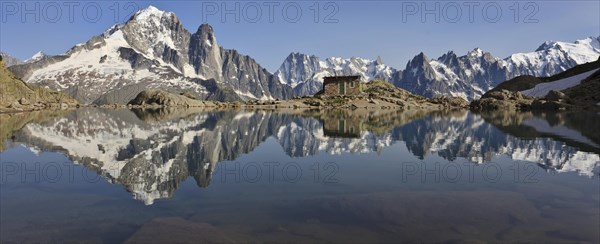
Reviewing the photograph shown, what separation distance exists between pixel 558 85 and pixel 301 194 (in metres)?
191

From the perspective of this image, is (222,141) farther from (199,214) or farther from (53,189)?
(199,214)

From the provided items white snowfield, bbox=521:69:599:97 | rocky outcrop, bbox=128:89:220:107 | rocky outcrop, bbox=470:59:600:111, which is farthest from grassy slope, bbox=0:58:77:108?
white snowfield, bbox=521:69:599:97

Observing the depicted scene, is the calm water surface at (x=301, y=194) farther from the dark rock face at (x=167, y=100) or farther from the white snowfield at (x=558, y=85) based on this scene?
the white snowfield at (x=558, y=85)

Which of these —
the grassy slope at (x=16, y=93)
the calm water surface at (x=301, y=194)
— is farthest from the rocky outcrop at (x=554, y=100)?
the grassy slope at (x=16, y=93)

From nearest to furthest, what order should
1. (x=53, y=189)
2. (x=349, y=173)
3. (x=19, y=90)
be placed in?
(x=53, y=189)
(x=349, y=173)
(x=19, y=90)

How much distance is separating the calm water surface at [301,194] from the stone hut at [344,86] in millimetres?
120783

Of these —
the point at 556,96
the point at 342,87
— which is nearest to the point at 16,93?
the point at 342,87

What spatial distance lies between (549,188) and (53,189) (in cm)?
2087

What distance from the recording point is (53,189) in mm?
17344

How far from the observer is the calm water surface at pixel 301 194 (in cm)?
1144

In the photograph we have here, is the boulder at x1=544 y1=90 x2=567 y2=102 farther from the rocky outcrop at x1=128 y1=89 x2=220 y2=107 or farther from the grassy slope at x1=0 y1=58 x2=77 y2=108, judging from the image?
the grassy slope at x1=0 y1=58 x2=77 y2=108

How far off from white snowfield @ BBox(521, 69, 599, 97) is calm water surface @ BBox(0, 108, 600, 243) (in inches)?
6368

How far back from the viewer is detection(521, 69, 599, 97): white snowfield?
164575 mm

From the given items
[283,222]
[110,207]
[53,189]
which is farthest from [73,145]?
[283,222]
